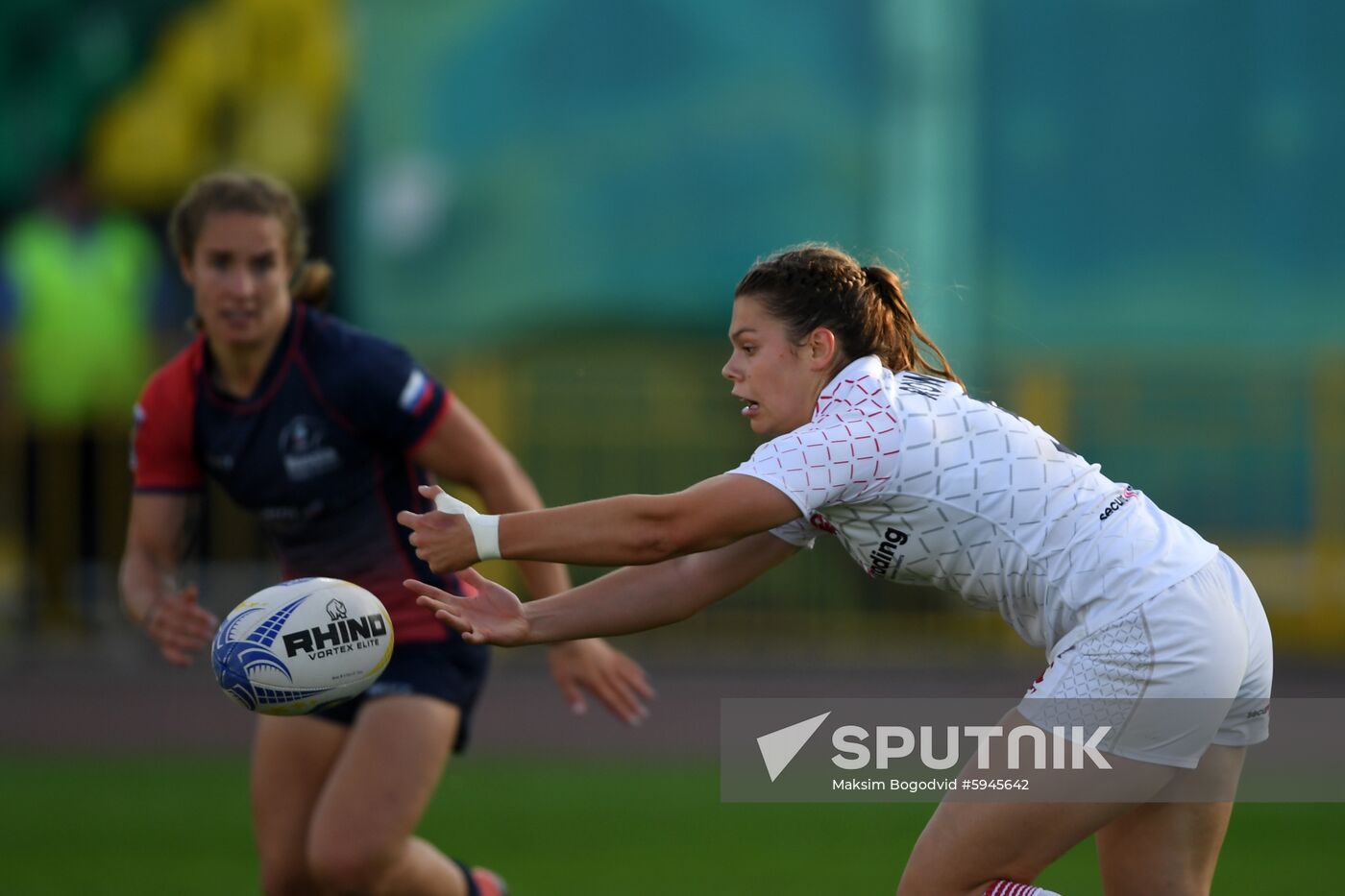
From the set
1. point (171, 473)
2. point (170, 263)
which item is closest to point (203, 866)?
point (171, 473)

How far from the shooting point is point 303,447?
554cm

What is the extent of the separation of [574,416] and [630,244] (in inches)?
96.4

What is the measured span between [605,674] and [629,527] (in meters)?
1.56

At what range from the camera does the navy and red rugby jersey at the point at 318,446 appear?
5527mm

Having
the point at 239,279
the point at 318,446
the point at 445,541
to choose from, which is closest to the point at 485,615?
the point at 445,541

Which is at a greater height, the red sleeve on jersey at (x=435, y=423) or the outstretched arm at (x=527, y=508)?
the red sleeve on jersey at (x=435, y=423)

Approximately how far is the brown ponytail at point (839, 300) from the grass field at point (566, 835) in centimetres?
320

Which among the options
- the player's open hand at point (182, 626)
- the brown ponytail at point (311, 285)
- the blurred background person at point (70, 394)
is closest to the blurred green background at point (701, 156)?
the blurred background person at point (70, 394)

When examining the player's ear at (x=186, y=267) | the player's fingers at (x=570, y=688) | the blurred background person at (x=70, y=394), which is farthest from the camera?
the blurred background person at (x=70, y=394)

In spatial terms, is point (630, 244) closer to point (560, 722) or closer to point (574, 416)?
point (574, 416)

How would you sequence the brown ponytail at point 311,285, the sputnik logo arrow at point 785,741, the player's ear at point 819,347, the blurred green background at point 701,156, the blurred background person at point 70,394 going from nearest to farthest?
the player's ear at point 819,347 < the sputnik logo arrow at point 785,741 < the brown ponytail at point 311,285 < the blurred background person at point 70,394 < the blurred green background at point 701,156

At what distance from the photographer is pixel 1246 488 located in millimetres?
13609

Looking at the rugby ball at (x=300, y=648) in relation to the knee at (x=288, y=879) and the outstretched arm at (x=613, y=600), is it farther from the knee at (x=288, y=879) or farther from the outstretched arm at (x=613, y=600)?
the knee at (x=288, y=879)

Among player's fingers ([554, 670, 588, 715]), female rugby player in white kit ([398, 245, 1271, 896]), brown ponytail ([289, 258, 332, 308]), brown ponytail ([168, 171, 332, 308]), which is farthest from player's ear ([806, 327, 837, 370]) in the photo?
brown ponytail ([289, 258, 332, 308])
